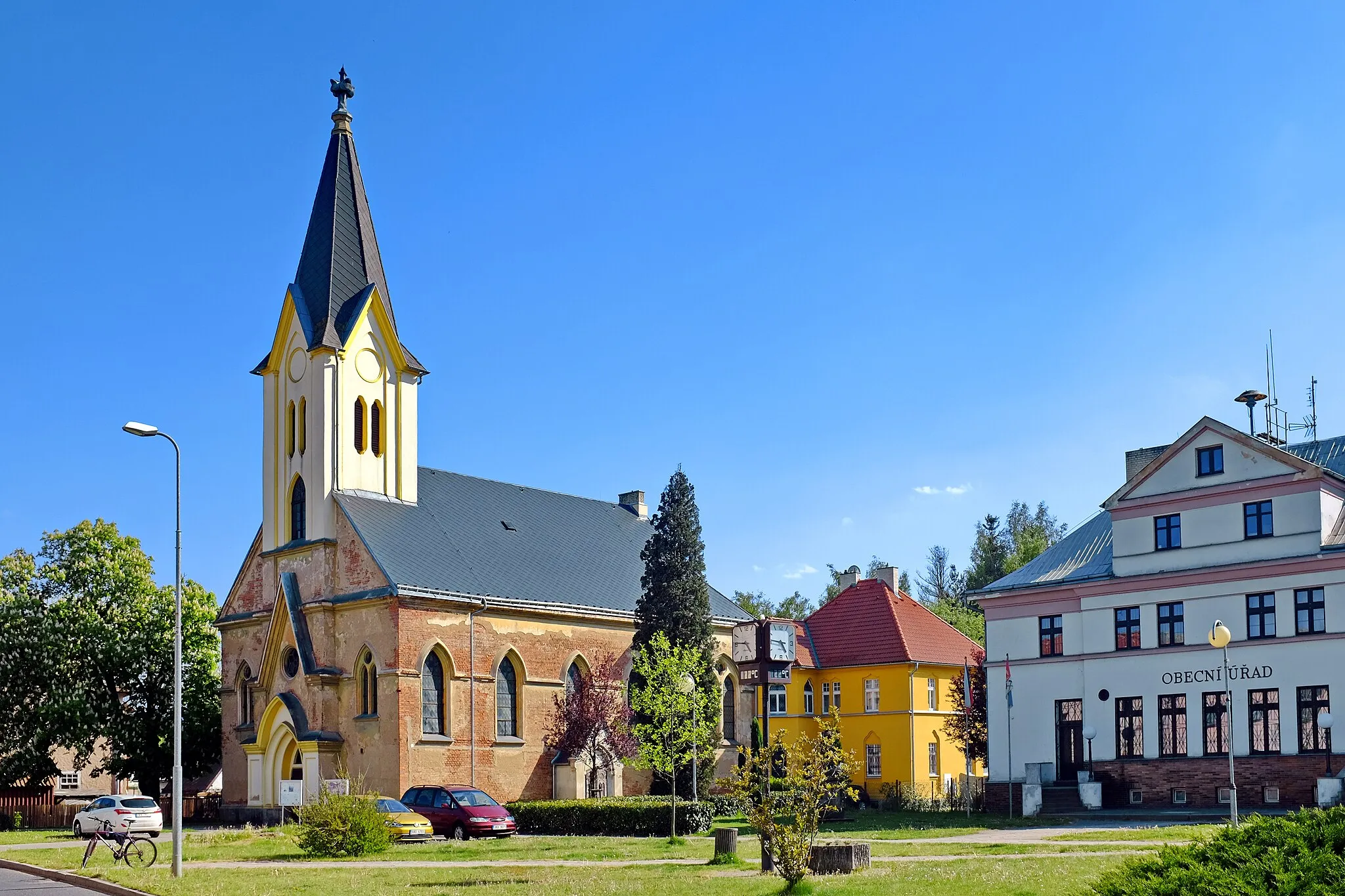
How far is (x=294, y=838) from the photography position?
112ft

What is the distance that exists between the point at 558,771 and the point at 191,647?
17.3 metres

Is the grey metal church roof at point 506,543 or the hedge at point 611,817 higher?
the grey metal church roof at point 506,543

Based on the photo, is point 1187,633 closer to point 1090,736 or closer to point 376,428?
point 1090,736

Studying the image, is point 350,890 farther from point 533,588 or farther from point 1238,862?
point 533,588

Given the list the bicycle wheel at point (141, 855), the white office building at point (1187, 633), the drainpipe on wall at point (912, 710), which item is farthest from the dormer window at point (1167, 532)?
the bicycle wheel at point (141, 855)

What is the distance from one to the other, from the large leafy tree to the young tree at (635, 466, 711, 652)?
19628mm

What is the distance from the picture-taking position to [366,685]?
47.2 m

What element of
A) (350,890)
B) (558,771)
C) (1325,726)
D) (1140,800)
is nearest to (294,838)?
(350,890)

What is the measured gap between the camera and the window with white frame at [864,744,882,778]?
59.3m

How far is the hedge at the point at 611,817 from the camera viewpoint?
37.8m

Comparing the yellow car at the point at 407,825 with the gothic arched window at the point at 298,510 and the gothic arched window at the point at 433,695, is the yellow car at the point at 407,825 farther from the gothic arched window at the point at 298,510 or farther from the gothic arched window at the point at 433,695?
the gothic arched window at the point at 298,510

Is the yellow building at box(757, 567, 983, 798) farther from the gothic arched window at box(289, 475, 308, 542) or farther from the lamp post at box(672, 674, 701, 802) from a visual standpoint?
the gothic arched window at box(289, 475, 308, 542)

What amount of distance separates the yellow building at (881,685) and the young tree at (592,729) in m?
9.98

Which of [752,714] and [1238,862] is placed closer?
[1238,862]
